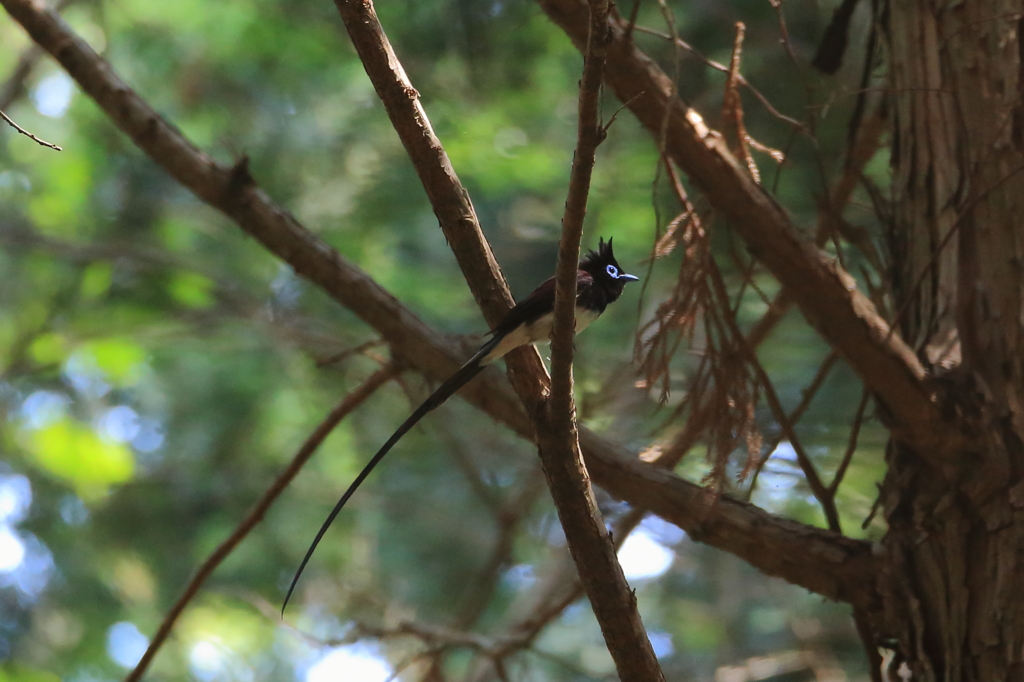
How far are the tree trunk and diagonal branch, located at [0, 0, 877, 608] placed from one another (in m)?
0.18

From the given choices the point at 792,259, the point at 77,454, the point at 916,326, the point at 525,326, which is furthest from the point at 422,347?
the point at 77,454

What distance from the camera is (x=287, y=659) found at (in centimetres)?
657

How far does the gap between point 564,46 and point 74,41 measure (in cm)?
229

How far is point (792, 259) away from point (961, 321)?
0.51 metres

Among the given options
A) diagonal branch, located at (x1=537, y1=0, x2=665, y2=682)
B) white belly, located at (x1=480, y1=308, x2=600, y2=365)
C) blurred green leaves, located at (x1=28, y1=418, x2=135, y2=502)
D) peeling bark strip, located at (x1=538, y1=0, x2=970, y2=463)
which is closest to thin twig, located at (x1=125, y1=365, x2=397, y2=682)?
white belly, located at (x1=480, y1=308, x2=600, y2=365)

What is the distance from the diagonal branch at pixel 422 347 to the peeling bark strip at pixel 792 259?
38 centimetres

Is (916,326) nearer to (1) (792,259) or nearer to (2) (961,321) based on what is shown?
(2) (961,321)

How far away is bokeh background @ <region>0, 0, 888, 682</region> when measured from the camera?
14.1 feet

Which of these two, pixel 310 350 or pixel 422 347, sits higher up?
pixel 310 350

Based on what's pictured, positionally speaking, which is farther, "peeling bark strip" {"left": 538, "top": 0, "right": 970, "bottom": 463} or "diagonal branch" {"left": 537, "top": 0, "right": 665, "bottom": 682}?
"peeling bark strip" {"left": 538, "top": 0, "right": 970, "bottom": 463}

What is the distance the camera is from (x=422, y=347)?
264 cm

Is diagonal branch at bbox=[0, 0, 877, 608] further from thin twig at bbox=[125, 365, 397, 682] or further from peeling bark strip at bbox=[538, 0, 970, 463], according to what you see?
peeling bark strip at bbox=[538, 0, 970, 463]

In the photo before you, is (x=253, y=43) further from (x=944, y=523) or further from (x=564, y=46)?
(x=944, y=523)

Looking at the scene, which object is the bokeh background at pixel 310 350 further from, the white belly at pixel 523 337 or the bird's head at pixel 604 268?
the white belly at pixel 523 337
